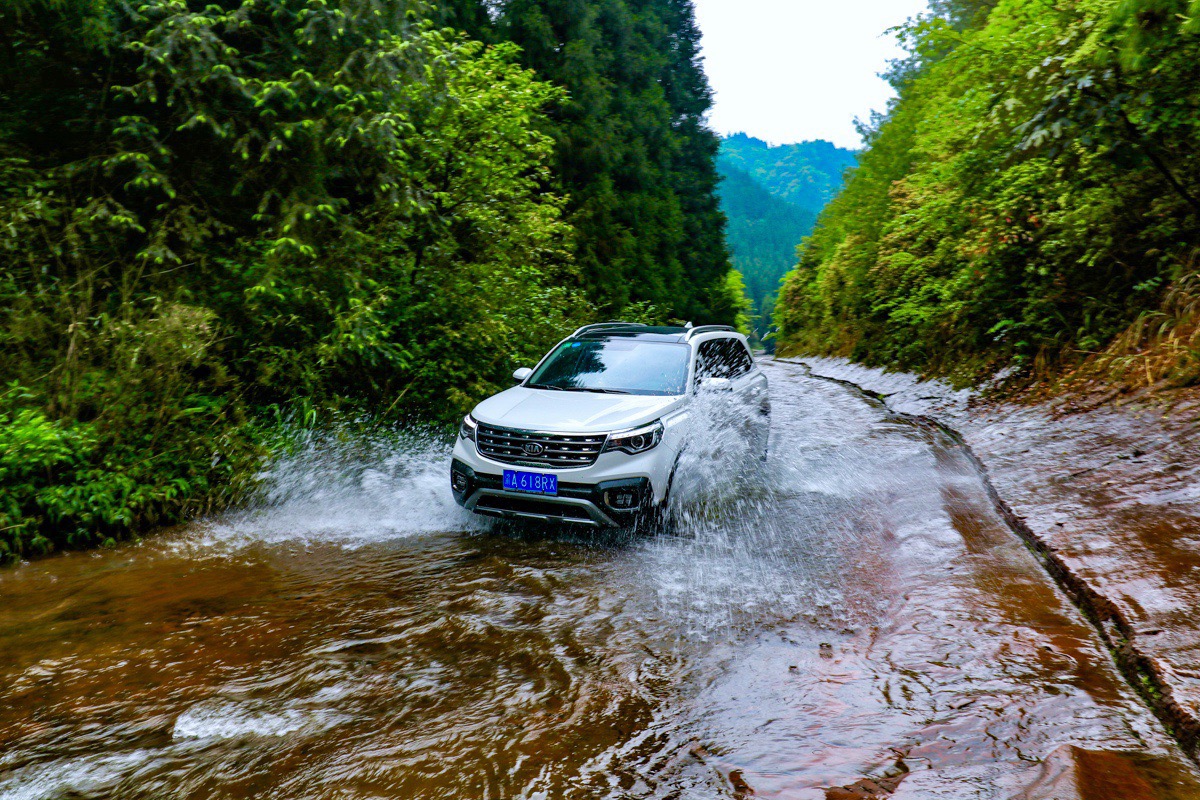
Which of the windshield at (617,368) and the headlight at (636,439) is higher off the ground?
the windshield at (617,368)

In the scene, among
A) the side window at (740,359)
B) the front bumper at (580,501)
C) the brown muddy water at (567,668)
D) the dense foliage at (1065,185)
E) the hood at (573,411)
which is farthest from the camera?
the side window at (740,359)

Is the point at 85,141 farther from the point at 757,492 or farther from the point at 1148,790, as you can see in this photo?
the point at 1148,790

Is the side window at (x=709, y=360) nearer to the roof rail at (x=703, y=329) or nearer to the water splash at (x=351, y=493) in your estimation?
the roof rail at (x=703, y=329)

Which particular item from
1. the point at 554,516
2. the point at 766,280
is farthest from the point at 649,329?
the point at 766,280

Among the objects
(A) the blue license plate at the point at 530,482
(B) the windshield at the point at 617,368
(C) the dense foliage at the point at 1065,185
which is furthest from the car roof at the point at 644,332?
(C) the dense foliage at the point at 1065,185

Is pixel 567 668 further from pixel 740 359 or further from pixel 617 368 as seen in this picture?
pixel 740 359

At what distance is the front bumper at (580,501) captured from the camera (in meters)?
6.11

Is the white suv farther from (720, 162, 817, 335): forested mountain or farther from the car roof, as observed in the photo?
(720, 162, 817, 335): forested mountain

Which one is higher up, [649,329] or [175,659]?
[649,329]

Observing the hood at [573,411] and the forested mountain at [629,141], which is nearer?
the hood at [573,411]

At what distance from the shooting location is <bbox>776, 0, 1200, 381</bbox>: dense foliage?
352 inches

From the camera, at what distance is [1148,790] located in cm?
287

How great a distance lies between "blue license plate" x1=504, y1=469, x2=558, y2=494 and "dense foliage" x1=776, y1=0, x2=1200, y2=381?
557 cm

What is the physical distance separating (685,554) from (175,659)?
11.7ft
